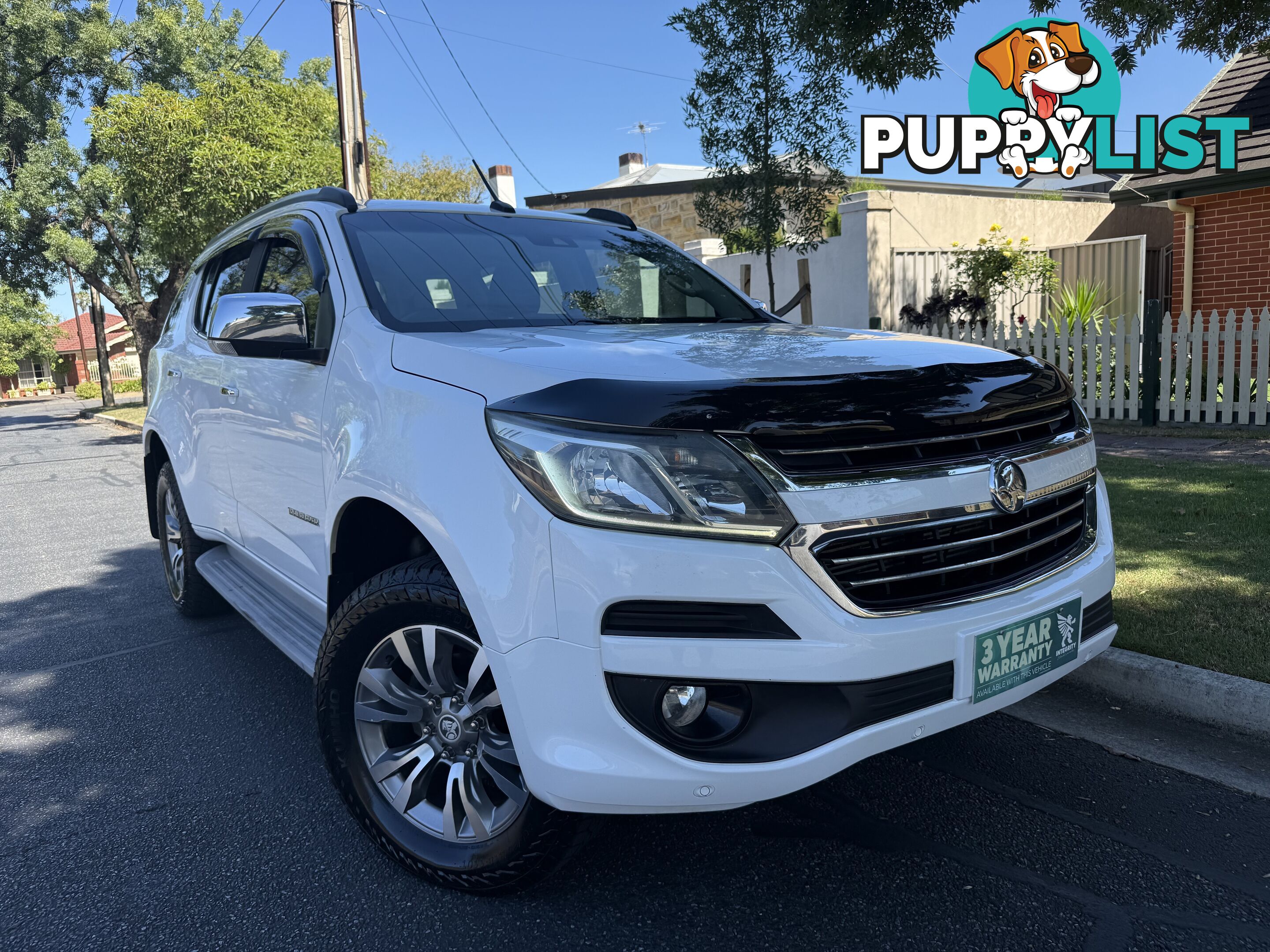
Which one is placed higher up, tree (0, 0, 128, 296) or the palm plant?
tree (0, 0, 128, 296)

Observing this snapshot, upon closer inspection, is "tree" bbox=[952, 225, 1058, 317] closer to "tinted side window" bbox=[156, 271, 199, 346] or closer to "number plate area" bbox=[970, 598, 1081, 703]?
"tinted side window" bbox=[156, 271, 199, 346]

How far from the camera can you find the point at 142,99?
18.1m

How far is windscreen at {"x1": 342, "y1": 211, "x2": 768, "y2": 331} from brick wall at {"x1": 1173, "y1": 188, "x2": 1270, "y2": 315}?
1061 cm

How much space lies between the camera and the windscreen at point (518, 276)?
3.17 m

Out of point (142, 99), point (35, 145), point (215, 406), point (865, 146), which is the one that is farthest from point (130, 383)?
point (215, 406)

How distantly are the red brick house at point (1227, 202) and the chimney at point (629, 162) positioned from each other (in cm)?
2943

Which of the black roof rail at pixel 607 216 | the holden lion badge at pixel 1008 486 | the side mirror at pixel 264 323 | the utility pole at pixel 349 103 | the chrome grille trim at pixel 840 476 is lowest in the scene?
the holden lion badge at pixel 1008 486

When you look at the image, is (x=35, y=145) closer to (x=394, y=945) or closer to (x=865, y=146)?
(x=865, y=146)

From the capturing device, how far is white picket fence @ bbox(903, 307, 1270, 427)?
9297mm

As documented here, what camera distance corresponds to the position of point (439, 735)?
8.43 feet

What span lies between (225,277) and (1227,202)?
1209 cm

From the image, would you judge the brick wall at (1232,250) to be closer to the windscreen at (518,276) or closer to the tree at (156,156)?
the windscreen at (518,276)

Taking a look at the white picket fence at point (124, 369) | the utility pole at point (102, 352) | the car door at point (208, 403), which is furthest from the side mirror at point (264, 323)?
the white picket fence at point (124, 369)

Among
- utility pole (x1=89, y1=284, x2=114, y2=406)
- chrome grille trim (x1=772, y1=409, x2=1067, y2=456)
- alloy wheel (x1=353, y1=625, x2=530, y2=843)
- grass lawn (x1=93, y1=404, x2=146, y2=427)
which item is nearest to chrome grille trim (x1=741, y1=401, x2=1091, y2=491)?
chrome grille trim (x1=772, y1=409, x2=1067, y2=456)
